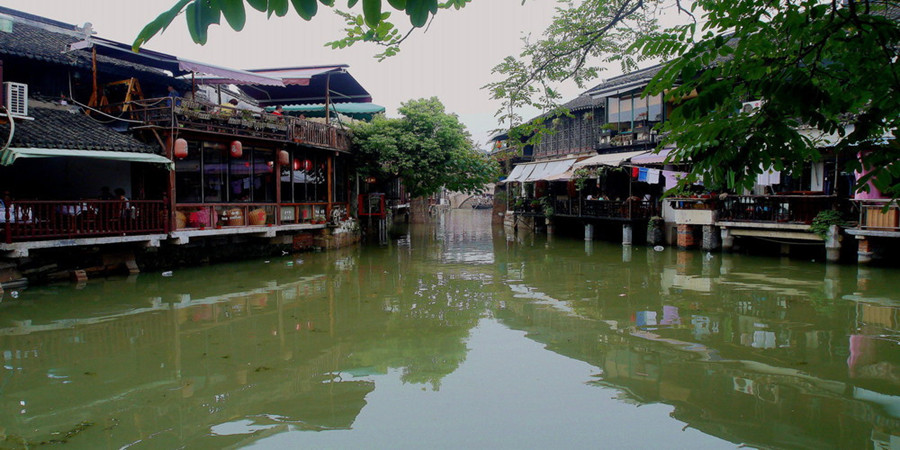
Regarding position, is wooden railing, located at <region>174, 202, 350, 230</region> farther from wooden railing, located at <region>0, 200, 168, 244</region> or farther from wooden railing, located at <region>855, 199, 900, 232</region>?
wooden railing, located at <region>855, 199, 900, 232</region>

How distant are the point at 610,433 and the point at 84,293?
34.3 feet

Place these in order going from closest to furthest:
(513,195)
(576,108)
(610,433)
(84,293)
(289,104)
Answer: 1. (610,433)
2. (84,293)
3. (289,104)
4. (576,108)
5. (513,195)

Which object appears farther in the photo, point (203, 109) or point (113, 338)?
point (203, 109)

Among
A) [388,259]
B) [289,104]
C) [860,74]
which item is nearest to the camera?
[860,74]

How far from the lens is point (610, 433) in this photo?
4.88 m

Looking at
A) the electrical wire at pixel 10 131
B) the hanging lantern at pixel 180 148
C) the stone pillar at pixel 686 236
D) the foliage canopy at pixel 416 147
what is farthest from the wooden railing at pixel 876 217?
the electrical wire at pixel 10 131

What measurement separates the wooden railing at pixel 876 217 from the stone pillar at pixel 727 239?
12.0 feet

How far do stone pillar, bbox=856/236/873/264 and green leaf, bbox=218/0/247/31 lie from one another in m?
15.7

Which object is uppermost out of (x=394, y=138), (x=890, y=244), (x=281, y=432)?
(x=394, y=138)

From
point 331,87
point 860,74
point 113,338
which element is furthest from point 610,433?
point 331,87

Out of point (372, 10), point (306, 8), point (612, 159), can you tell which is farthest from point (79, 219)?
point (612, 159)

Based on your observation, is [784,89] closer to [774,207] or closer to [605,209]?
[774,207]

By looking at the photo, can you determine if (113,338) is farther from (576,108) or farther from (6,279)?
(576,108)

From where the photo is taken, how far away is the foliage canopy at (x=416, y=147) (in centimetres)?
1956
